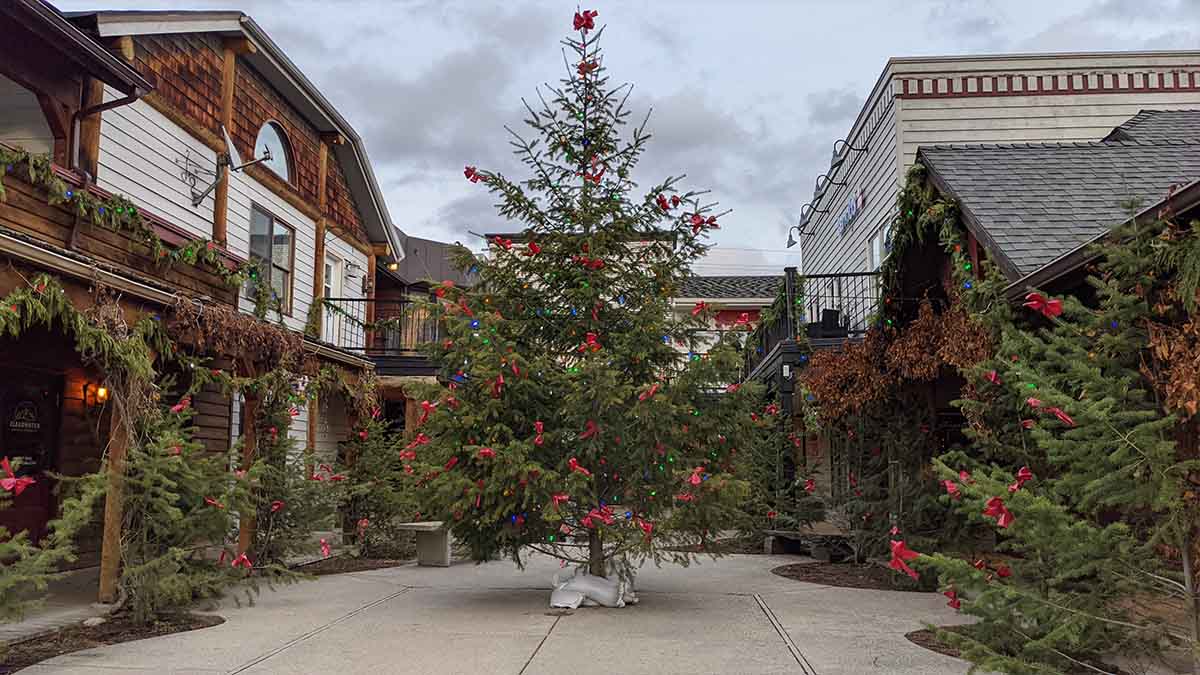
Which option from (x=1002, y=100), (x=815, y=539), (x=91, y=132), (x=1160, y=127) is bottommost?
(x=815, y=539)

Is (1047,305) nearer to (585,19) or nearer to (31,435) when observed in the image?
(585,19)

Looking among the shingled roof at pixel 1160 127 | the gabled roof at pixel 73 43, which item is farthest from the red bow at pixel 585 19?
the shingled roof at pixel 1160 127

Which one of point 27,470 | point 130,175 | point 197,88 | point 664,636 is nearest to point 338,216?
point 197,88

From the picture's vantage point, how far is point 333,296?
52.5 ft

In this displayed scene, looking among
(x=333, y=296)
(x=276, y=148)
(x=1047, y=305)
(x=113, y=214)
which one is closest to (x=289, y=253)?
(x=276, y=148)

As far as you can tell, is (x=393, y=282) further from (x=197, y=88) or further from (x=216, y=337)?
(x=216, y=337)

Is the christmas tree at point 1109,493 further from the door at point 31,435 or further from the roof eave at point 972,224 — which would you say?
the door at point 31,435

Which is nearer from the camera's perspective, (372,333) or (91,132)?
(91,132)

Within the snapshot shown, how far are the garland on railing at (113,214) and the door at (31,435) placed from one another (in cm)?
193

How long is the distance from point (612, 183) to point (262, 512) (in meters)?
4.68

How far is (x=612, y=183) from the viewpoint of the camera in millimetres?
8758

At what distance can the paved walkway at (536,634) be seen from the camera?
5.80 metres

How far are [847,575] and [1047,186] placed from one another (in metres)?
4.67

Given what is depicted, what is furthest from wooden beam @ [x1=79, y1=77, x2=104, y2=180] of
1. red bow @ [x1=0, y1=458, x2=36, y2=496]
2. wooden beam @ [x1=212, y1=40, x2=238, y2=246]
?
red bow @ [x1=0, y1=458, x2=36, y2=496]
